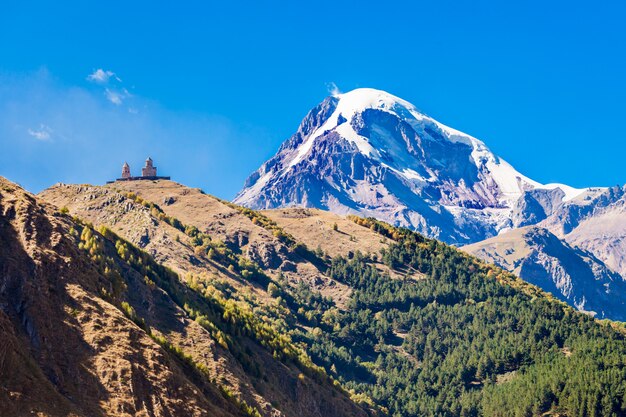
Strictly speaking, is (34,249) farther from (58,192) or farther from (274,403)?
(58,192)

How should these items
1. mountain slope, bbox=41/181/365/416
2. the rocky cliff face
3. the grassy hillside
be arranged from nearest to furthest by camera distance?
the rocky cliff face < mountain slope, bbox=41/181/365/416 < the grassy hillside

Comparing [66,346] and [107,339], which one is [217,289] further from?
[66,346]

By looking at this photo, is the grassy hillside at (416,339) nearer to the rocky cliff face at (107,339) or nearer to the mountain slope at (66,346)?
the rocky cliff face at (107,339)

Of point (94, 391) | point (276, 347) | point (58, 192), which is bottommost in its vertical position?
point (94, 391)

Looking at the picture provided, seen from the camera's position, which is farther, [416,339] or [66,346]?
[416,339]

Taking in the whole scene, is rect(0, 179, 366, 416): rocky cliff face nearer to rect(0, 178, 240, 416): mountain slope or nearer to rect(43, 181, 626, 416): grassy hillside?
rect(0, 178, 240, 416): mountain slope

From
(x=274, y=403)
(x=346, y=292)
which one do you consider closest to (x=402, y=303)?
(x=346, y=292)

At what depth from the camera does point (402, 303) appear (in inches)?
7800

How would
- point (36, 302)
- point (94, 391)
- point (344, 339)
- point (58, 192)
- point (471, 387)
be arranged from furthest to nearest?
point (58, 192)
point (344, 339)
point (471, 387)
point (36, 302)
point (94, 391)

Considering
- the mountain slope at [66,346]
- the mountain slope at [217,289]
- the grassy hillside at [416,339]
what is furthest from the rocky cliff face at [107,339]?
the grassy hillside at [416,339]

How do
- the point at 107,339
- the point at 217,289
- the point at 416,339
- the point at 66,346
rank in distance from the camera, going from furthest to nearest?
the point at 416,339 < the point at 217,289 < the point at 107,339 < the point at 66,346

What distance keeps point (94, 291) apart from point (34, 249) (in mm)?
5918

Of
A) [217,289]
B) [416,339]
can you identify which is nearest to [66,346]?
[217,289]

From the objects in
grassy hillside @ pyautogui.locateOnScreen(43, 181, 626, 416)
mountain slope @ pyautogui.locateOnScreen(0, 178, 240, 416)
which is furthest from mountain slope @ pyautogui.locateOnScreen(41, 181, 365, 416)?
mountain slope @ pyautogui.locateOnScreen(0, 178, 240, 416)
